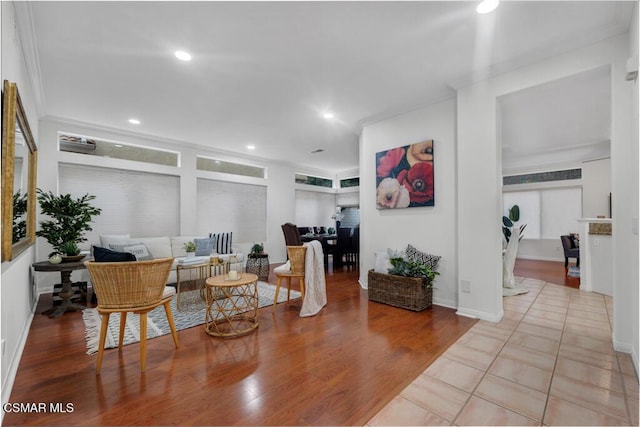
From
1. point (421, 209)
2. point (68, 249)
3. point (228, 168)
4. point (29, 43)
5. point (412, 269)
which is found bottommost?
point (412, 269)

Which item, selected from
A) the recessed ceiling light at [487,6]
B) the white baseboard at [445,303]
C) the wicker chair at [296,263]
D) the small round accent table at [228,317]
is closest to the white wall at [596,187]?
the white baseboard at [445,303]

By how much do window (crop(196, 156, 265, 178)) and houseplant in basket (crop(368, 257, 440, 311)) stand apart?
4408mm

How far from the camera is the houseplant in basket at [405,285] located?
3.40 m

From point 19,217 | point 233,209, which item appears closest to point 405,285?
point 19,217

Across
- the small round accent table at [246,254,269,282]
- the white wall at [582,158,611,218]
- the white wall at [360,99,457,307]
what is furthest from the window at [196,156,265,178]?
the white wall at [582,158,611,218]

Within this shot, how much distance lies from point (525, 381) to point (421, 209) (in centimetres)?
227

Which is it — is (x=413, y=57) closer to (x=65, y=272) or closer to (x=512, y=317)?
(x=512, y=317)

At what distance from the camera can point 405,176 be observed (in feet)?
13.1

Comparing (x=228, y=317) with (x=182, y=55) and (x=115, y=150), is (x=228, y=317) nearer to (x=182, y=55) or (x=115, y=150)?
(x=182, y=55)

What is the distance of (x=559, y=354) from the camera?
233cm

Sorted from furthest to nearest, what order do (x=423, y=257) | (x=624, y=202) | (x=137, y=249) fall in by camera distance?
(x=137, y=249) → (x=423, y=257) → (x=624, y=202)

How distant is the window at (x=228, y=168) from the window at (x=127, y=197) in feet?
2.21

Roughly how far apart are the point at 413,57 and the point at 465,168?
1.36 metres

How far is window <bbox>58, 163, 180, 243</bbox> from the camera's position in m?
4.65
